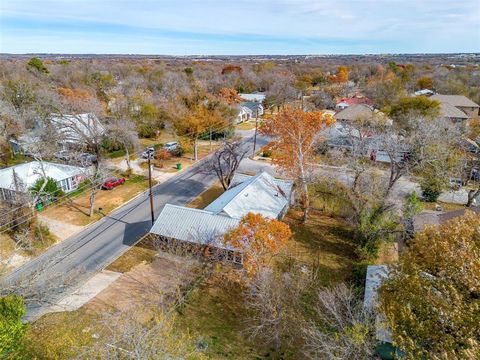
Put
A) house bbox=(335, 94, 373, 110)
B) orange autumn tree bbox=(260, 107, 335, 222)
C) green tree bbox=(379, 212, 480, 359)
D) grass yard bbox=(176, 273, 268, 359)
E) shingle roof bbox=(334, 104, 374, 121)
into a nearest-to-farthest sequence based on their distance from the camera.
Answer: green tree bbox=(379, 212, 480, 359) < grass yard bbox=(176, 273, 268, 359) < orange autumn tree bbox=(260, 107, 335, 222) < shingle roof bbox=(334, 104, 374, 121) < house bbox=(335, 94, 373, 110)

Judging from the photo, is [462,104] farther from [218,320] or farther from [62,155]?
[62,155]

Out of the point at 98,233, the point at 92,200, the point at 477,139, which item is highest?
the point at 477,139

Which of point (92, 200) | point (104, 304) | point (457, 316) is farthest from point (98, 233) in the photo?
point (457, 316)

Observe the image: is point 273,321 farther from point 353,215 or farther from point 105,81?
point 105,81

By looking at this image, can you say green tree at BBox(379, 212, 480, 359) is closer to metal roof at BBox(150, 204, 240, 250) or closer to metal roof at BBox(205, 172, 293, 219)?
metal roof at BBox(150, 204, 240, 250)

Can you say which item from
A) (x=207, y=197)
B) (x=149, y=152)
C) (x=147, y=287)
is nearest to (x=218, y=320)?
(x=147, y=287)

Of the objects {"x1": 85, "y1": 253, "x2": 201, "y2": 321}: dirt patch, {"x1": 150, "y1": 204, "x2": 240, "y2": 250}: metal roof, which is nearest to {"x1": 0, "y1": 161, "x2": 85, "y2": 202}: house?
{"x1": 150, "y1": 204, "x2": 240, "y2": 250}: metal roof
